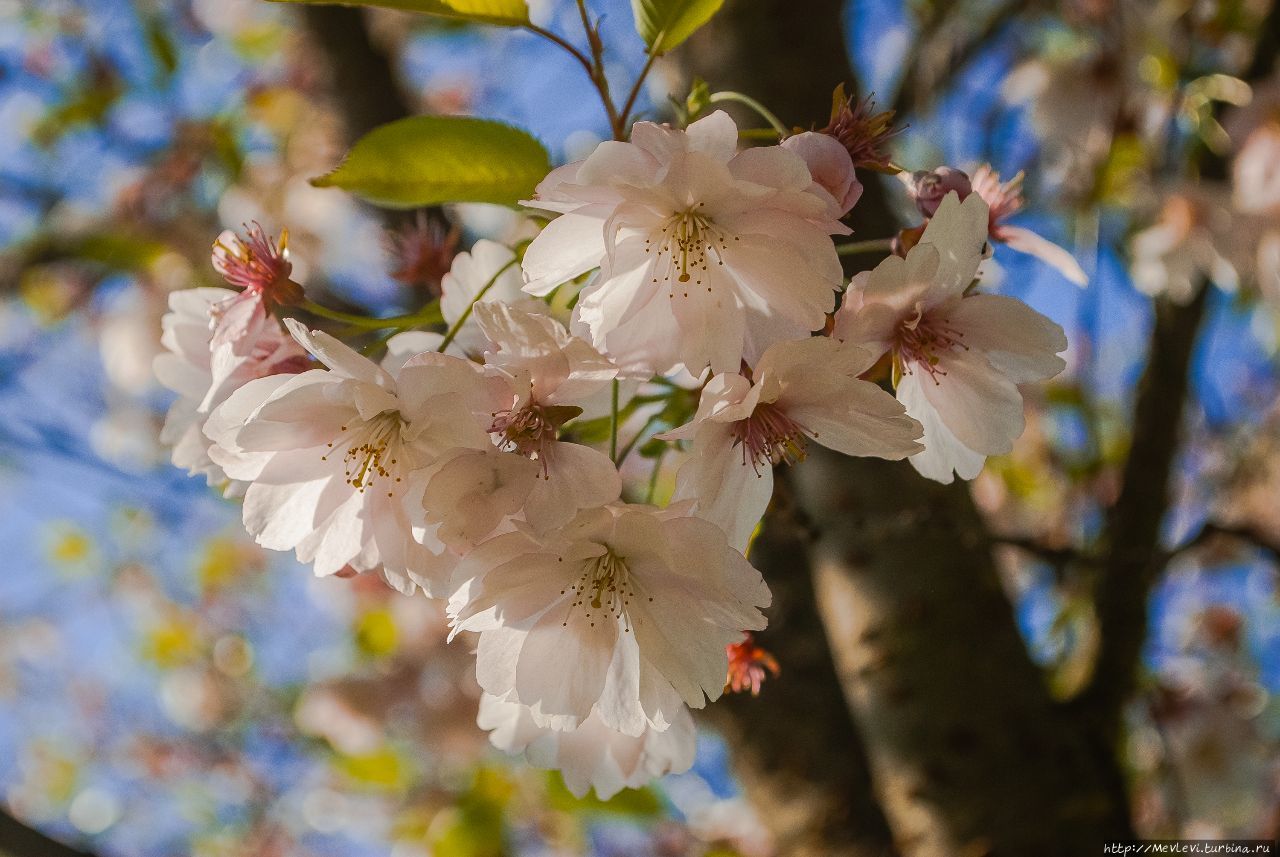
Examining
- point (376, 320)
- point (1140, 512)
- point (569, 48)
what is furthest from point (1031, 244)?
point (1140, 512)

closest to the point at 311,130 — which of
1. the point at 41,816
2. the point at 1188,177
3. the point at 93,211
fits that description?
the point at 93,211

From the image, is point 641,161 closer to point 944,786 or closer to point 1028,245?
point 1028,245

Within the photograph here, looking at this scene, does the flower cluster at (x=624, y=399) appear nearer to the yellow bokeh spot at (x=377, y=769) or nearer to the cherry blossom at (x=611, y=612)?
the cherry blossom at (x=611, y=612)

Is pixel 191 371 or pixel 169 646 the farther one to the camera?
pixel 169 646

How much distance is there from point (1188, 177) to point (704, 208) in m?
1.77

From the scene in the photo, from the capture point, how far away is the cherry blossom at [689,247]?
1.90 feet

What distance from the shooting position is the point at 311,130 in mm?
3312

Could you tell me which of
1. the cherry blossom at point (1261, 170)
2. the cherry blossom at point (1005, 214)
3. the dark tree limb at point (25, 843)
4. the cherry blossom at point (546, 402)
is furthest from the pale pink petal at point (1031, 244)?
the cherry blossom at point (1261, 170)

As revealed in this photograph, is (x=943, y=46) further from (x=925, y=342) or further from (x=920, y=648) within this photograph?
(x=925, y=342)

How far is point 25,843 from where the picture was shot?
89cm

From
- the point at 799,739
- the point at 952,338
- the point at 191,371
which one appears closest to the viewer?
the point at 952,338

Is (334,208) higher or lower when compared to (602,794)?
lower

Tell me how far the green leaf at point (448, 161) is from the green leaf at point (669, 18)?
12 centimetres

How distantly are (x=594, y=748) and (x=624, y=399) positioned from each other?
0.33m
